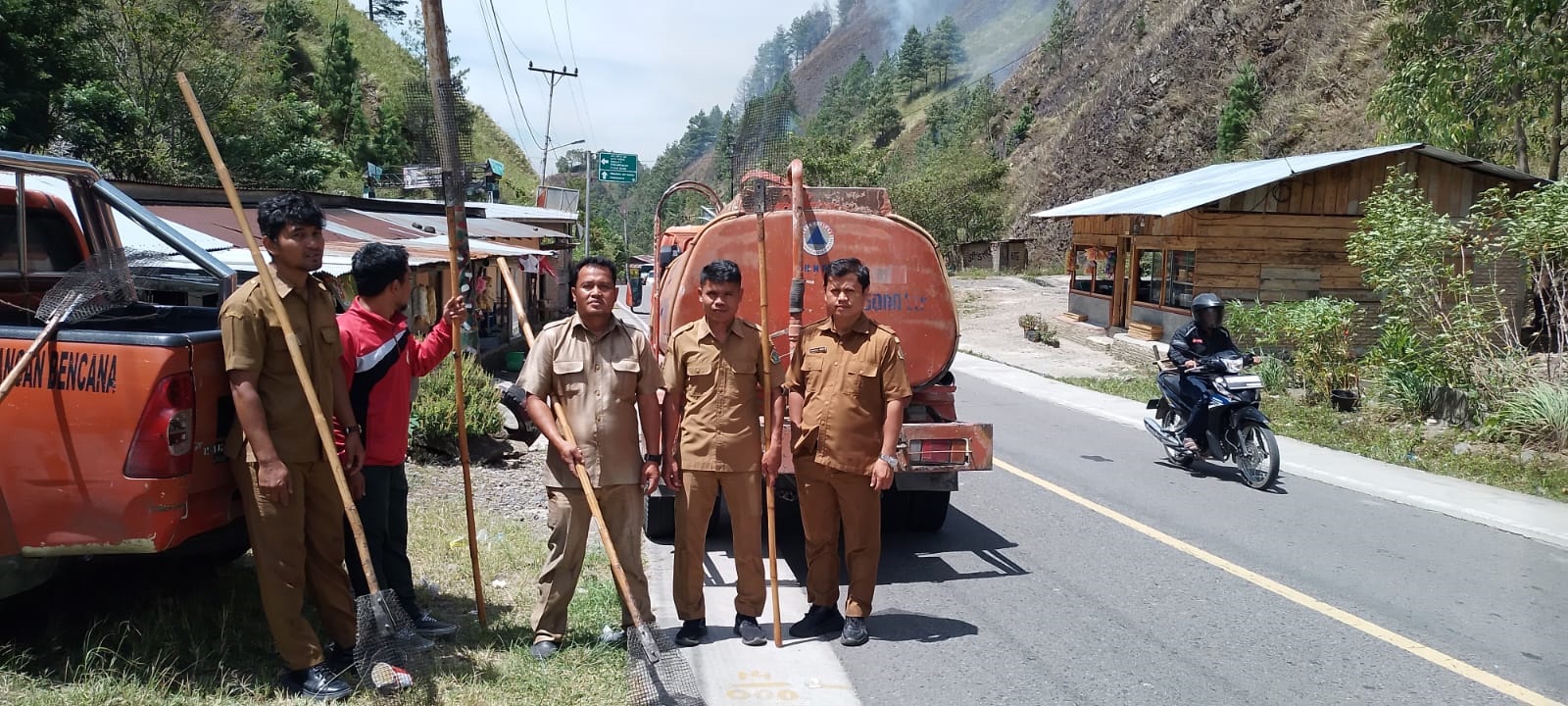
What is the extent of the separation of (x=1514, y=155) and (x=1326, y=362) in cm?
1428

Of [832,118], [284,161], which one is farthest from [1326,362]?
[832,118]

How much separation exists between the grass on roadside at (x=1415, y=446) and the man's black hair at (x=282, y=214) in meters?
9.54

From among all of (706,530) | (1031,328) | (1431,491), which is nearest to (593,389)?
(706,530)

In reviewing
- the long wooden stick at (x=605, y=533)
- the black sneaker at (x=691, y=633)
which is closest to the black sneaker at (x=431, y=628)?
the long wooden stick at (x=605, y=533)

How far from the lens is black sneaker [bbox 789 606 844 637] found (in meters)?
4.84

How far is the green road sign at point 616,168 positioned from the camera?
54.2 metres

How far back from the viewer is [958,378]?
1662cm

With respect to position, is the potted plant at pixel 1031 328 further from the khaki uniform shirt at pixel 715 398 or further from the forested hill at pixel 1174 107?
the khaki uniform shirt at pixel 715 398

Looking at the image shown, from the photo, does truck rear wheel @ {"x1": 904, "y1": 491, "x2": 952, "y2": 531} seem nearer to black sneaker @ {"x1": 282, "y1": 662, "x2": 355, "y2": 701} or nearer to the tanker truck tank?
the tanker truck tank

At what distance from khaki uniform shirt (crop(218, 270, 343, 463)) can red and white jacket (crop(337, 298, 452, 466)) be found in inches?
11.2

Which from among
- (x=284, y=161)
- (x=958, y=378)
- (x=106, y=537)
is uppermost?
(x=284, y=161)

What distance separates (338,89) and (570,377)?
43224mm

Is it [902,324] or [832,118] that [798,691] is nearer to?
[902,324]

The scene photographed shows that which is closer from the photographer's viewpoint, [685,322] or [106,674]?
[106,674]
